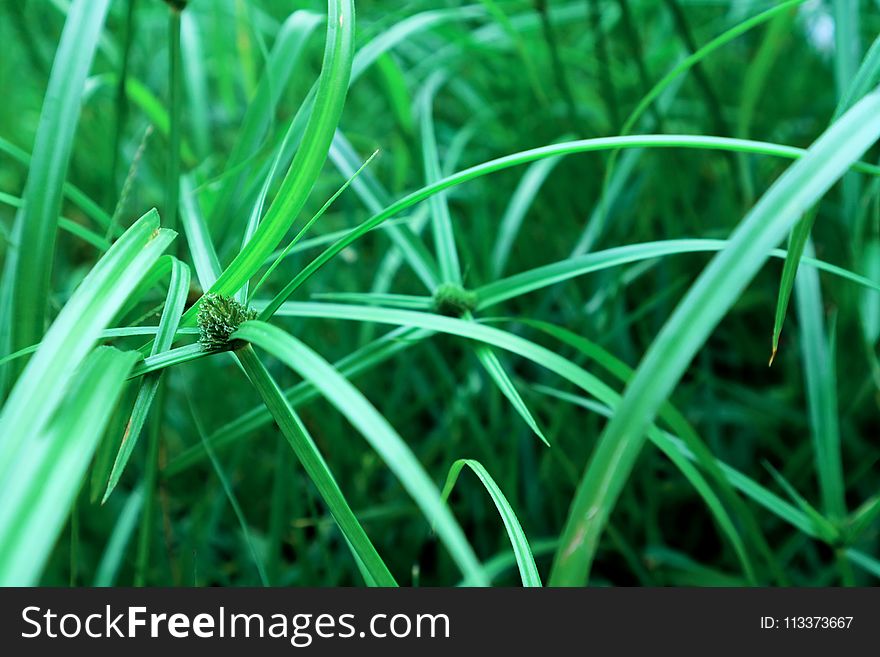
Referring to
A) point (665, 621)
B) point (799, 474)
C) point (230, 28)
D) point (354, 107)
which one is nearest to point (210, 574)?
point (665, 621)

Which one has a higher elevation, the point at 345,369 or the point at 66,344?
the point at 345,369

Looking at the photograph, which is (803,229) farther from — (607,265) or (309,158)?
(309,158)

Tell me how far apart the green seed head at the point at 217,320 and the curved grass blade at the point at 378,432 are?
0.03 metres

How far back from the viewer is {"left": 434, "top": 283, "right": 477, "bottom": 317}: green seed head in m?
0.49

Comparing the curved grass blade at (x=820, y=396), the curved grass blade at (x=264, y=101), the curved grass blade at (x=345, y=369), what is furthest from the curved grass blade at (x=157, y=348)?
the curved grass blade at (x=820, y=396)

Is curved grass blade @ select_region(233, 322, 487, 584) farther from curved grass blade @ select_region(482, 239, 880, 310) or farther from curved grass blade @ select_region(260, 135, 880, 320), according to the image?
curved grass blade @ select_region(482, 239, 880, 310)

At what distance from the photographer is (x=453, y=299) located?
487mm

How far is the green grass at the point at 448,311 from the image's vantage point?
0.96ft

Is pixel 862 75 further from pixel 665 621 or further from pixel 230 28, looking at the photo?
pixel 230 28

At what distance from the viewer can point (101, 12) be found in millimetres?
427

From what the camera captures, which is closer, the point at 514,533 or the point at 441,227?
the point at 514,533

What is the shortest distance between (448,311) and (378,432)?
0.80 ft

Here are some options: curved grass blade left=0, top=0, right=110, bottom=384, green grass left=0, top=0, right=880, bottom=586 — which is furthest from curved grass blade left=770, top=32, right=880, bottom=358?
curved grass blade left=0, top=0, right=110, bottom=384

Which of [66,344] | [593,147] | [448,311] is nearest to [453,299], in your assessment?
[448,311]
